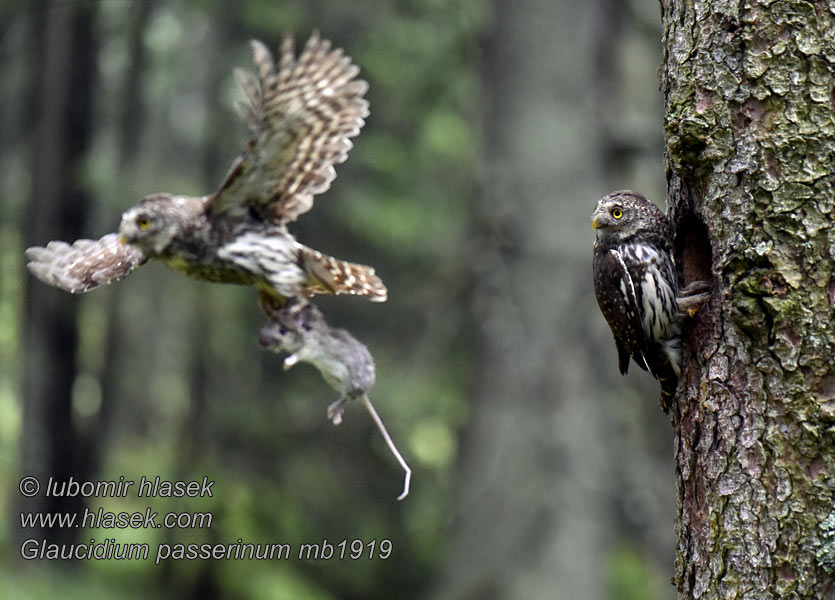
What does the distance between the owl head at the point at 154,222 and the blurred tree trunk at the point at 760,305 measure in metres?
1.49

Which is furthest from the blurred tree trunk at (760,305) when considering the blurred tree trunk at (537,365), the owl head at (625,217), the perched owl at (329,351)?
the blurred tree trunk at (537,365)

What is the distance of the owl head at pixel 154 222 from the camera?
2816 mm

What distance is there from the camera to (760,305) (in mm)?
2832

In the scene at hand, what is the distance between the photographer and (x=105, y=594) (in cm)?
1104

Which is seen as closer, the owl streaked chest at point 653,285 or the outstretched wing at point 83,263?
the outstretched wing at point 83,263

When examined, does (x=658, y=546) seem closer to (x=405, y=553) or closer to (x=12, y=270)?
(x=405, y=553)

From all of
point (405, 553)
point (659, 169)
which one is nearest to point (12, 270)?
point (405, 553)

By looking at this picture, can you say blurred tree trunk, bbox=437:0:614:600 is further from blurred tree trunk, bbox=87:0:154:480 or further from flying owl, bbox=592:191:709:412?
flying owl, bbox=592:191:709:412

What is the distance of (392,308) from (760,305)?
30.4 feet

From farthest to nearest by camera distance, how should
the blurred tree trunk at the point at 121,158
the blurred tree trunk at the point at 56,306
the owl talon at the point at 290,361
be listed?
the blurred tree trunk at the point at 56,306 < the blurred tree trunk at the point at 121,158 < the owl talon at the point at 290,361

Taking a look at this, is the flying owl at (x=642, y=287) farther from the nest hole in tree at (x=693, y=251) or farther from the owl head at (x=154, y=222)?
the owl head at (x=154, y=222)

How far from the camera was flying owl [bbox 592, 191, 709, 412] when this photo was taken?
3225 mm

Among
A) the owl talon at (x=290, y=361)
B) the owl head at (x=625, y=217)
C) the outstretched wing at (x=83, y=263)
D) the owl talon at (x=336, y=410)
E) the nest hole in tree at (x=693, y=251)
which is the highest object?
the owl head at (x=625, y=217)

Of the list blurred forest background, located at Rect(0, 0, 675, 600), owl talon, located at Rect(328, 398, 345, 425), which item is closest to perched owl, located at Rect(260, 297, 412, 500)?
owl talon, located at Rect(328, 398, 345, 425)
